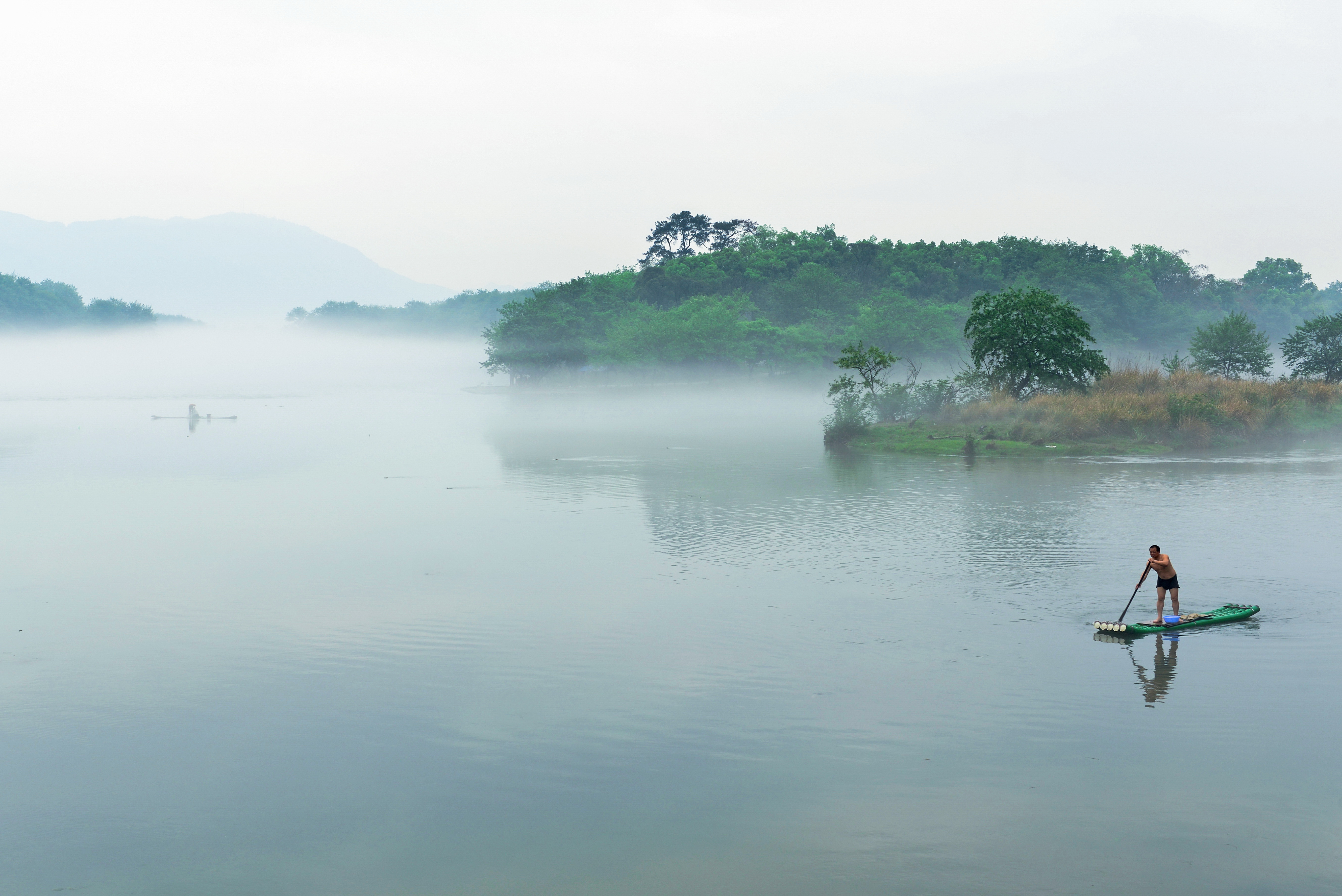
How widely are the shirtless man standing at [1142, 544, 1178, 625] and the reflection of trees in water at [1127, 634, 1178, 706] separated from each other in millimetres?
893

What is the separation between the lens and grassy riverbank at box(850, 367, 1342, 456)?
60.6 m

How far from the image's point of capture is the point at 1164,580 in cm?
2239

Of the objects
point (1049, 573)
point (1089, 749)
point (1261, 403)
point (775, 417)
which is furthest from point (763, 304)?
point (1089, 749)

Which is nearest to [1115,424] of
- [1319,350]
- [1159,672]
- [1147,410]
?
[1147,410]

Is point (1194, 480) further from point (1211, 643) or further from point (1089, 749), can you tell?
point (1089, 749)

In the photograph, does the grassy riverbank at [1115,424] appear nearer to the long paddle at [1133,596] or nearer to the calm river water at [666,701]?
the calm river water at [666,701]

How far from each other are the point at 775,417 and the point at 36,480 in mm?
62601

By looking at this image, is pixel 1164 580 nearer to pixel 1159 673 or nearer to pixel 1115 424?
pixel 1159 673

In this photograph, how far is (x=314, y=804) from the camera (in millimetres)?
14055

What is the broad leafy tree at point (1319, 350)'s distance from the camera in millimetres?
83688

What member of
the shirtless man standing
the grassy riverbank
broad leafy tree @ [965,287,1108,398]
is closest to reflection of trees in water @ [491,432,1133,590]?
the shirtless man standing

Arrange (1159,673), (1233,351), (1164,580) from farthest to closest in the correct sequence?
(1233,351) < (1164,580) < (1159,673)

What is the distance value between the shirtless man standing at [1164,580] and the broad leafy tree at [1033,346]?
153 ft

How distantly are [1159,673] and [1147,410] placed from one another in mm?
48487
